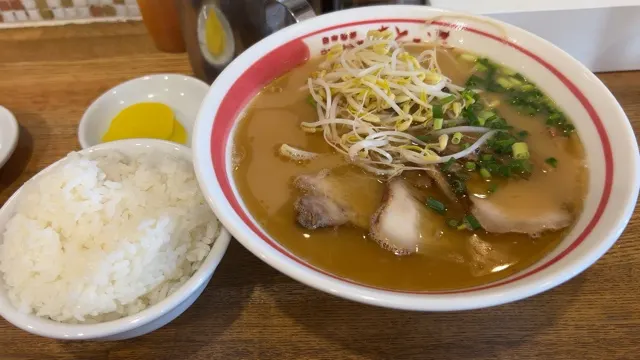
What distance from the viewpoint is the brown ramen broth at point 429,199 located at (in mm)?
1065

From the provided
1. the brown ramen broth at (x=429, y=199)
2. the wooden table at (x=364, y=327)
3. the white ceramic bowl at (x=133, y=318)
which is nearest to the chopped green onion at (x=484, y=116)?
the brown ramen broth at (x=429, y=199)

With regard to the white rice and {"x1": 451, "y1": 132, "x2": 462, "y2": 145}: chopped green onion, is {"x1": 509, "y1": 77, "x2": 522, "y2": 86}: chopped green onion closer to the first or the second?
{"x1": 451, "y1": 132, "x2": 462, "y2": 145}: chopped green onion

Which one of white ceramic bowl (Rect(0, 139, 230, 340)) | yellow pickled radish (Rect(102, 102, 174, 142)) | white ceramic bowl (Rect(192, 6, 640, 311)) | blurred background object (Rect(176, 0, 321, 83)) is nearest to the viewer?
white ceramic bowl (Rect(192, 6, 640, 311))

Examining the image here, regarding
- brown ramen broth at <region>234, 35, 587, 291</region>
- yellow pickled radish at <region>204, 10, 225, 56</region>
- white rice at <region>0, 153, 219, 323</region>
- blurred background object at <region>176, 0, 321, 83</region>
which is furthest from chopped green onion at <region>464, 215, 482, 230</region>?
yellow pickled radish at <region>204, 10, 225, 56</region>

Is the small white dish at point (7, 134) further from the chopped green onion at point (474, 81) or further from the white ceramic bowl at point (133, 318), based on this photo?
the chopped green onion at point (474, 81)

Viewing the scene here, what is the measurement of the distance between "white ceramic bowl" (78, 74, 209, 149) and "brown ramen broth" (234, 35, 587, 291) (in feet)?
1.73

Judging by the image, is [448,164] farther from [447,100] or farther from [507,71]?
[507,71]

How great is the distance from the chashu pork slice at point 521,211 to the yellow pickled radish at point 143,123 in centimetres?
109

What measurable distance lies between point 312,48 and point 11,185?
3.46 feet

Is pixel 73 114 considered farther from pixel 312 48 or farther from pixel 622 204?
pixel 622 204

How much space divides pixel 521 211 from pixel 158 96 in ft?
4.51

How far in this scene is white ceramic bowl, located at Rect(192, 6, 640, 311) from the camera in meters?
0.90

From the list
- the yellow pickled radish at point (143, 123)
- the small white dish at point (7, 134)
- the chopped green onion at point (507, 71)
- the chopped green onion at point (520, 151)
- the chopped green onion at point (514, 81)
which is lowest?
the yellow pickled radish at point (143, 123)

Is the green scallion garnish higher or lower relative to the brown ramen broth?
higher
